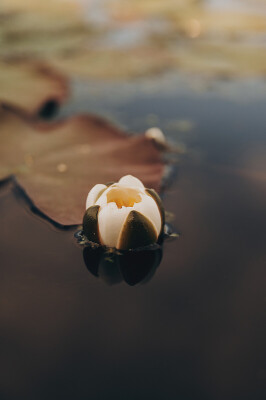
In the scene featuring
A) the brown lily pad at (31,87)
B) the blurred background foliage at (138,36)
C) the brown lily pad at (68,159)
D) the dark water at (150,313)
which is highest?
the blurred background foliage at (138,36)

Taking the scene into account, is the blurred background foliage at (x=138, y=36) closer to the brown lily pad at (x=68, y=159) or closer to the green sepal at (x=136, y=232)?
the brown lily pad at (x=68, y=159)

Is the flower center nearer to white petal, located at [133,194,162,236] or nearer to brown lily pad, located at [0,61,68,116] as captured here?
white petal, located at [133,194,162,236]

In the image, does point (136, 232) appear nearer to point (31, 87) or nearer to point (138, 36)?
point (31, 87)

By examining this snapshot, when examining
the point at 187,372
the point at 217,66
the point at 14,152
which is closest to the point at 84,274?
the point at 187,372

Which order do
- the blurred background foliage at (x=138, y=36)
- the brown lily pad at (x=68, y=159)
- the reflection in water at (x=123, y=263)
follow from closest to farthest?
the reflection in water at (x=123, y=263)
the brown lily pad at (x=68, y=159)
the blurred background foliage at (x=138, y=36)

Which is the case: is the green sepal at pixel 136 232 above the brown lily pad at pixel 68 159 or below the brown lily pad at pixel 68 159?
below

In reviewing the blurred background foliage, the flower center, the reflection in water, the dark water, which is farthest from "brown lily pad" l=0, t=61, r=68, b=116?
the reflection in water

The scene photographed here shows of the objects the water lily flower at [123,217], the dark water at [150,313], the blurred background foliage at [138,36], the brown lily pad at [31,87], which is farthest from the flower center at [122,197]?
the blurred background foliage at [138,36]
